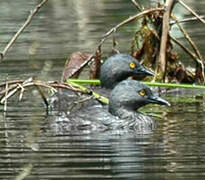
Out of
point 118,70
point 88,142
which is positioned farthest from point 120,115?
point 118,70

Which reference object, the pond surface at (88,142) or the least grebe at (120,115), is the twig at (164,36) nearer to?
the pond surface at (88,142)

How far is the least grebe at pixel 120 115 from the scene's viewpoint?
13.6 meters

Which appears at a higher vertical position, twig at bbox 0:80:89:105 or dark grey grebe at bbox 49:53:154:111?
twig at bbox 0:80:89:105

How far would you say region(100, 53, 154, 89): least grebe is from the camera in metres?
16.3

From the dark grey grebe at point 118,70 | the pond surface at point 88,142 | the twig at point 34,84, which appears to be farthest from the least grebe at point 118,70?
the twig at point 34,84

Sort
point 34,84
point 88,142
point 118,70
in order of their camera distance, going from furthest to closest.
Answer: point 118,70
point 34,84
point 88,142

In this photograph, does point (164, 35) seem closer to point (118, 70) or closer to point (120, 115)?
point (118, 70)

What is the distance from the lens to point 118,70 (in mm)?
16344

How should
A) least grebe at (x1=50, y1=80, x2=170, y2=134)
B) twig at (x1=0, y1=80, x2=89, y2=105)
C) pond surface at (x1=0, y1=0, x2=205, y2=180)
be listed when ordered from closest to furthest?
pond surface at (x1=0, y1=0, x2=205, y2=180), least grebe at (x1=50, y1=80, x2=170, y2=134), twig at (x1=0, y1=80, x2=89, y2=105)

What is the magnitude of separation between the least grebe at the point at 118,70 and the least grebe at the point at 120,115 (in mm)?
1950

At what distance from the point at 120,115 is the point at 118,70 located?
2.35m

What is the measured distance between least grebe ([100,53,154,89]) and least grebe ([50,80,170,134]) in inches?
76.8

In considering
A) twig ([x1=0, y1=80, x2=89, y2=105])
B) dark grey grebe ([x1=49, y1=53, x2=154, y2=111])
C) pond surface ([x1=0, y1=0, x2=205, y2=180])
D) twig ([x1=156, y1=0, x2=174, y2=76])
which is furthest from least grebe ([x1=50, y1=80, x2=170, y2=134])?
twig ([x1=156, y1=0, x2=174, y2=76])

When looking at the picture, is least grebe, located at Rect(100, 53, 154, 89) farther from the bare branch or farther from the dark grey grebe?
the bare branch
